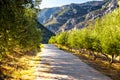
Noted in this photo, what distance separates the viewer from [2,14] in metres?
17.3

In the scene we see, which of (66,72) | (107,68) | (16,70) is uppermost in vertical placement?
(66,72)

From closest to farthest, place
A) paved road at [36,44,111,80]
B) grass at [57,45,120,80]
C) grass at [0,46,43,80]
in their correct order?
paved road at [36,44,111,80], grass at [0,46,43,80], grass at [57,45,120,80]

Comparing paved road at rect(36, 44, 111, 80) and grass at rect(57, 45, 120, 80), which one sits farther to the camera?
grass at rect(57, 45, 120, 80)

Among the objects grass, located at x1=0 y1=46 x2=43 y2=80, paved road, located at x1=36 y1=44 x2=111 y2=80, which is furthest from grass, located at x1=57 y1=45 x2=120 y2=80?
grass, located at x1=0 y1=46 x2=43 y2=80

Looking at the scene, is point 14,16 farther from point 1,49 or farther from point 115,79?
point 115,79

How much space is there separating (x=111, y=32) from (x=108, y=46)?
8.83ft

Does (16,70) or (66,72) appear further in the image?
(16,70)

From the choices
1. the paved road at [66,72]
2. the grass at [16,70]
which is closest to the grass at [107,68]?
the paved road at [66,72]

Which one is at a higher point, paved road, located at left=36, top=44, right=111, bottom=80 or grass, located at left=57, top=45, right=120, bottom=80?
paved road, located at left=36, top=44, right=111, bottom=80

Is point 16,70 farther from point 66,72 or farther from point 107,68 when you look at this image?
point 107,68

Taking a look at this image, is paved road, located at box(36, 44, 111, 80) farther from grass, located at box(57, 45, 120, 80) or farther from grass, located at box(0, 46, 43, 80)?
grass, located at box(57, 45, 120, 80)

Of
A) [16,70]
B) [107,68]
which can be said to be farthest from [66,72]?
[107,68]

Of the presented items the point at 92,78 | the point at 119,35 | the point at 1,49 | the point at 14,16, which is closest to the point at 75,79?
the point at 92,78

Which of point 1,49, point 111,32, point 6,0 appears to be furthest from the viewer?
point 111,32
